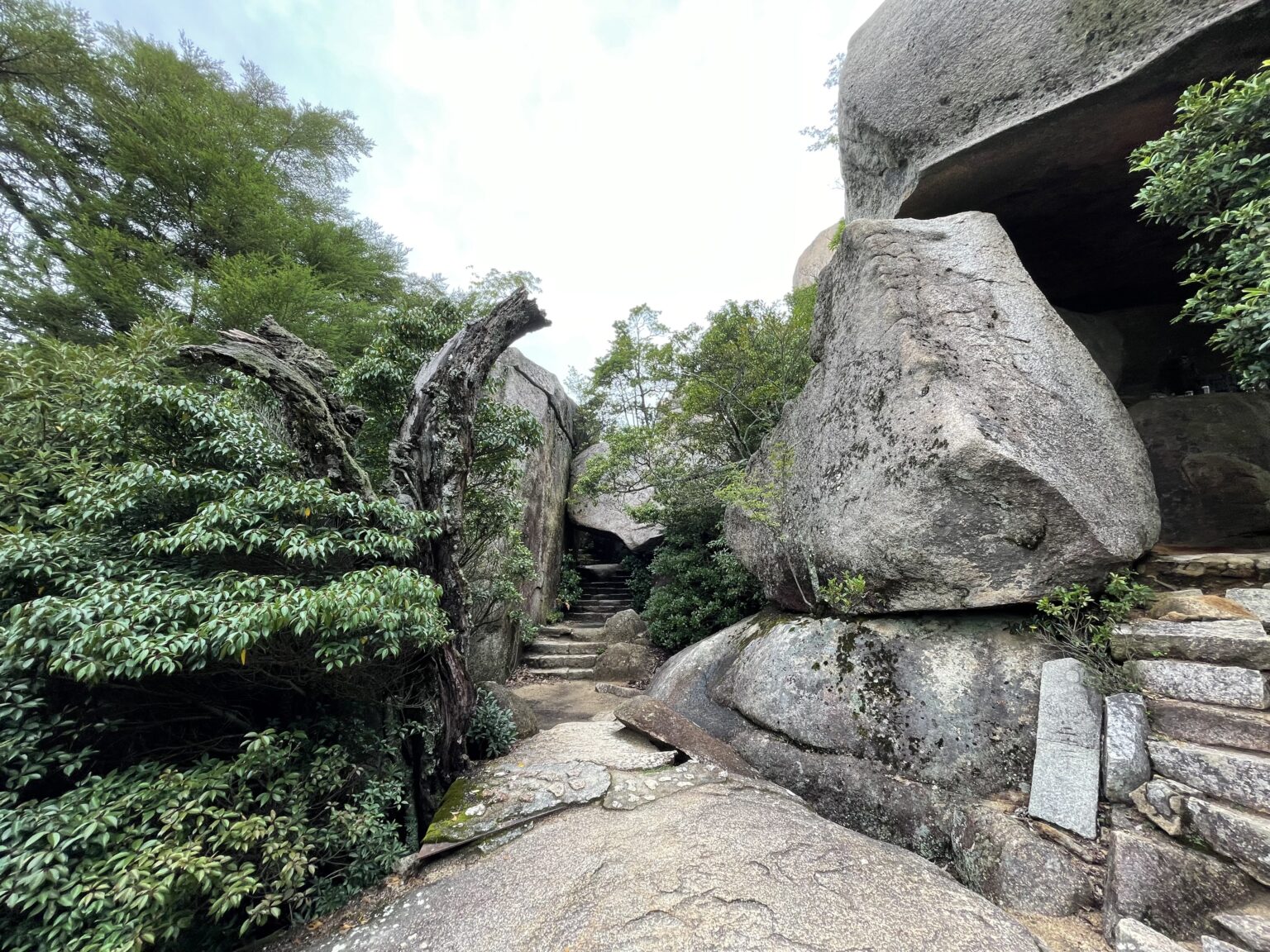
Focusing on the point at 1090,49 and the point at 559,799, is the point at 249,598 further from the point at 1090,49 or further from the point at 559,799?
the point at 1090,49

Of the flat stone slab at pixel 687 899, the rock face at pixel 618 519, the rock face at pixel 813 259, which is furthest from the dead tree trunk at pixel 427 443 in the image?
the rock face at pixel 813 259

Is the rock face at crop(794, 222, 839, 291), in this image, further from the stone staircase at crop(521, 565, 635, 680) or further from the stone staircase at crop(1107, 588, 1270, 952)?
the stone staircase at crop(1107, 588, 1270, 952)

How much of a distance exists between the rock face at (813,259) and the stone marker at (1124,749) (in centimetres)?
1829

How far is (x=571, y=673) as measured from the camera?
26.9 ft

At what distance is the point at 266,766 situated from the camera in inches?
97.2

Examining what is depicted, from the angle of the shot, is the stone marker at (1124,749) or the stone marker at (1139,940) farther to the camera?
the stone marker at (1124,749)

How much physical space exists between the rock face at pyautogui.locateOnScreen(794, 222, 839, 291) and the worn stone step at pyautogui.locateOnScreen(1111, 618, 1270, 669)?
17.8 meters

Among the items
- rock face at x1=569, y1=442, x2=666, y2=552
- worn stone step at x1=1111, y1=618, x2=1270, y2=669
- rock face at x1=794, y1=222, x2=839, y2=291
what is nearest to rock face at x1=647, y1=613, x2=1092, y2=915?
worn stone step at x1=1111, y1=618, x2=1270, y2=669

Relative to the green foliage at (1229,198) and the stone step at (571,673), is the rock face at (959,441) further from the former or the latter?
the stone step at (571,673)

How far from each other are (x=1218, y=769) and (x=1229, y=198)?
350cm

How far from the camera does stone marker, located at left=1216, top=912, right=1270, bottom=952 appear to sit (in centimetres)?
175

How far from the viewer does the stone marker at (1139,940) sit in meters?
1.87

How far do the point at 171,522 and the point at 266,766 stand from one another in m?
1.67

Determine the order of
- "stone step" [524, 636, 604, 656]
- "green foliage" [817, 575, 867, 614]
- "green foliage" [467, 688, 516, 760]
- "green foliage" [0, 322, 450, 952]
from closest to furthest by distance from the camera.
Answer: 1. "green foliage" [0, 322, 450, 952]
2. "green foliage" [817, 575, 867, 614]
3. "green foliage" [467, 688, 516, 760]
4. "stone step" [524, 636, 604, 656]
